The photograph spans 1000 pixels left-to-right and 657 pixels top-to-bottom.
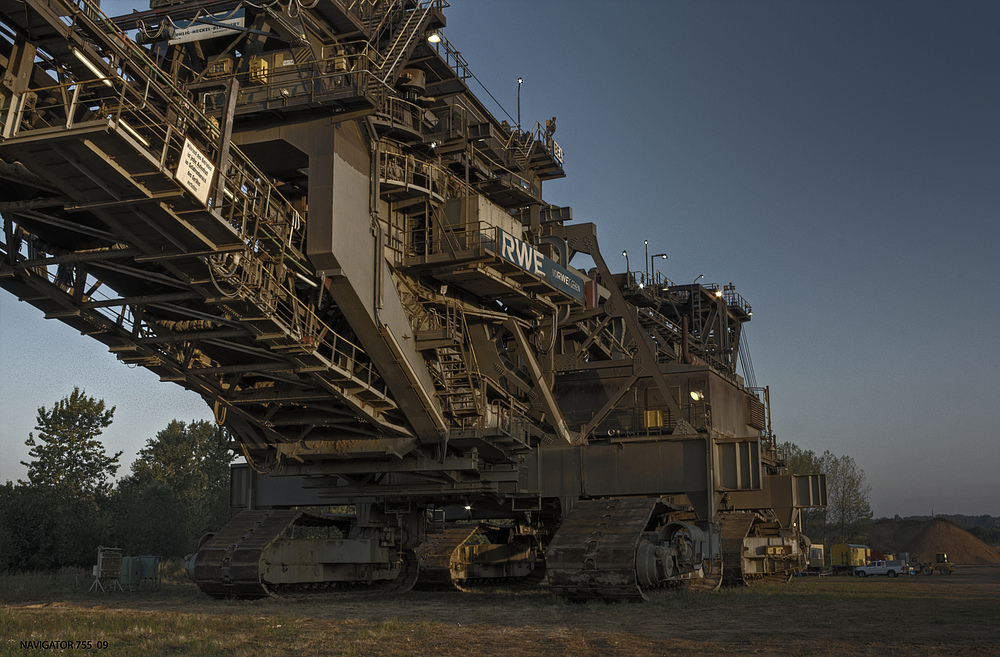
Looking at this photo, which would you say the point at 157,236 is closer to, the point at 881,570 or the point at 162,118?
the point at 162,118

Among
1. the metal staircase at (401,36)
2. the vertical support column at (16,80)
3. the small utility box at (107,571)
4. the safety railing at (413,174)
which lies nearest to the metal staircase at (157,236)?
the vertical support column at (16,80)

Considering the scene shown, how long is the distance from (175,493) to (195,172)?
211ft

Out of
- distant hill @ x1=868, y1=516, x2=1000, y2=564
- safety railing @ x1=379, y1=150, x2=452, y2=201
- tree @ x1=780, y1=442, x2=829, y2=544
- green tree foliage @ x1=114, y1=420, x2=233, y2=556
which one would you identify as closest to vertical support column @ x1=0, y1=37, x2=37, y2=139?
safety railing @ x1=379, y1=150, x2=452, y2=201

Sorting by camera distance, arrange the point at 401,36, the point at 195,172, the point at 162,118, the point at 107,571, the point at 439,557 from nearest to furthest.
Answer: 1. the point at 162,118
2. the point at 195,172
3. the point at 401,36
4. the point at 439,557
5. the point at 107,571

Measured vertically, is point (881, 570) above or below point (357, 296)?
below

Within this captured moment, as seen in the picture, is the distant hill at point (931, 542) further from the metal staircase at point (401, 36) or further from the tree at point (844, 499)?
the metal staircase at point (401, 36)

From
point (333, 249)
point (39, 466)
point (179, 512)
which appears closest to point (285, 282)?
point (333, 249)

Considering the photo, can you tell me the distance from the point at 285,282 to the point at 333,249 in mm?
1041

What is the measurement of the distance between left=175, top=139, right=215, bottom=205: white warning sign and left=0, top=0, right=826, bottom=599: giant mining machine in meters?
0.05

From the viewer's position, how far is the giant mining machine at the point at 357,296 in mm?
14156

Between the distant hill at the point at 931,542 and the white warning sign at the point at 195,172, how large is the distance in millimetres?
84422

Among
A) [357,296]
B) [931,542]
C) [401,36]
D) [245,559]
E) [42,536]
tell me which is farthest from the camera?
[931,542]

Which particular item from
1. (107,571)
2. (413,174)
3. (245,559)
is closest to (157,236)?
(413,174)

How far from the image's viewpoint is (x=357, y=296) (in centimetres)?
1788
